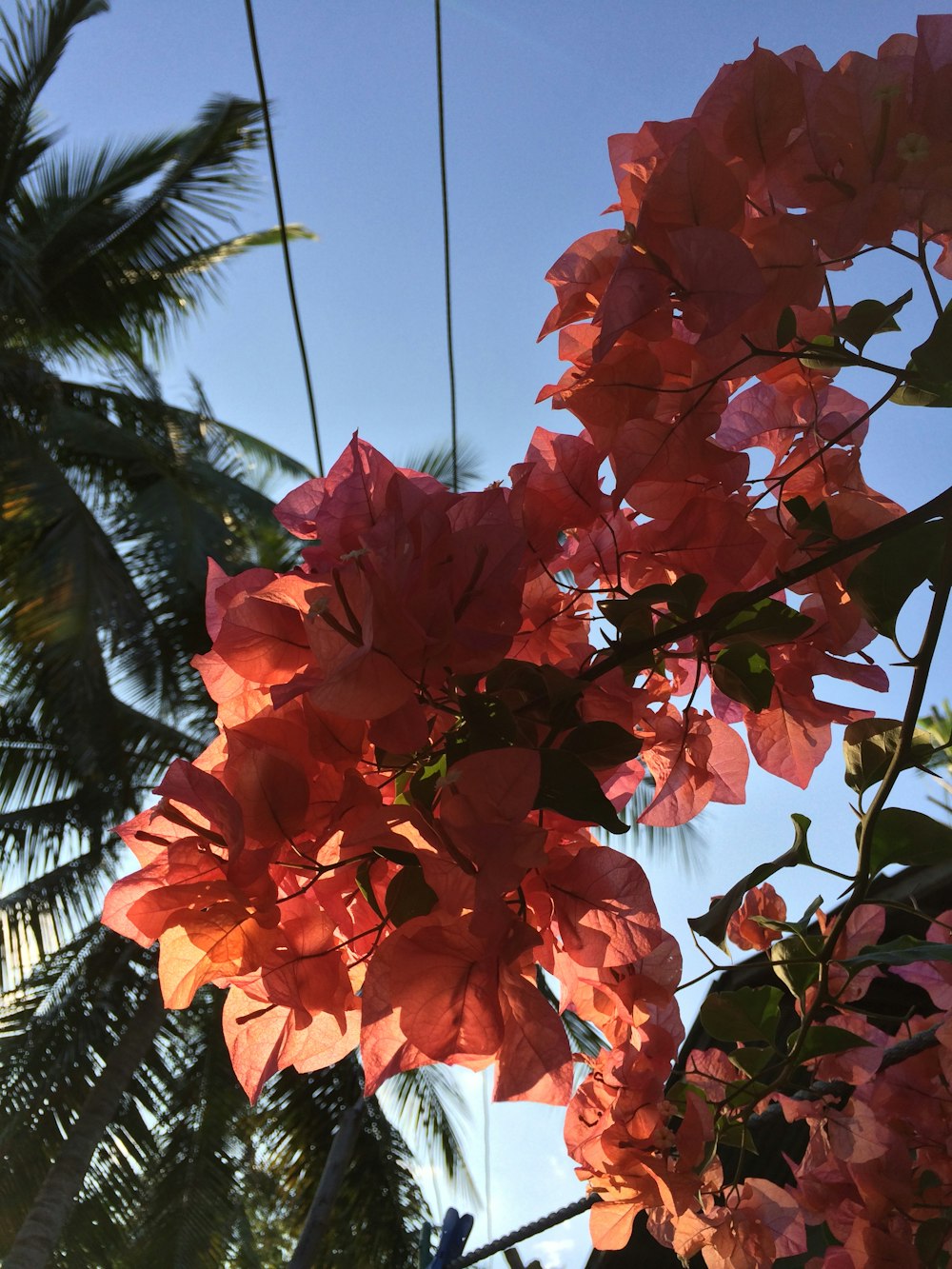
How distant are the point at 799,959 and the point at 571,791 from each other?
22 cm

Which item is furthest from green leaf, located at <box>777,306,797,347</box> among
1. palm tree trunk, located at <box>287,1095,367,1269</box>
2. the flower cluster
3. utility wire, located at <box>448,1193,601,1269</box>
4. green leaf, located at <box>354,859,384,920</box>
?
palm tree trunk, located at <box>287,1095,367,1269</box>

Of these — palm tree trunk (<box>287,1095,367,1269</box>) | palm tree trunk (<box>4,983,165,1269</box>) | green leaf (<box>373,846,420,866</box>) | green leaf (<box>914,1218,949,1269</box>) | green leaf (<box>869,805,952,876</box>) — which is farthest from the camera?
palm tree trunk (<box>4,983,165,1269</box>)

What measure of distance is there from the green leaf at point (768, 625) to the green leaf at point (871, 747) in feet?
0.24

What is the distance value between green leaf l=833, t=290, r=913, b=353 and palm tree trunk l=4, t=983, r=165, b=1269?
4.66 m

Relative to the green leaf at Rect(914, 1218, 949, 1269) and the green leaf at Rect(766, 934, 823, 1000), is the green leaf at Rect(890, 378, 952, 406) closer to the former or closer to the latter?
the green leaf at Rect(766, 934, 823, 1000)

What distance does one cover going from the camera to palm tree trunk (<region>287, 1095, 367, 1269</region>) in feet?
3.52

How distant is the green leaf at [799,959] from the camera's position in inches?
19.3

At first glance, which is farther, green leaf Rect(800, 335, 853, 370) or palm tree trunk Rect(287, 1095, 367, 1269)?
palm tree trunk Rect(287, 1095, 367, 1269)

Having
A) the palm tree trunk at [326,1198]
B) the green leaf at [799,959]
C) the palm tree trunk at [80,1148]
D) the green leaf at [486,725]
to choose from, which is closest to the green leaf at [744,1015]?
the green leaf at [799,959]

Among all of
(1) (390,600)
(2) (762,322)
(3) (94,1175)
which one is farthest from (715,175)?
→ (3) (94,1175)

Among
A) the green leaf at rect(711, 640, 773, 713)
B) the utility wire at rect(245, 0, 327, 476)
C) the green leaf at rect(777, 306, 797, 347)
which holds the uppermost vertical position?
the utility wire at rect(245, 0, 327, 476)

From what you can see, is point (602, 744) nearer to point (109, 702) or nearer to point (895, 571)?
point (895, 571)

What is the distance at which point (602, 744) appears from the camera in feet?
1.15

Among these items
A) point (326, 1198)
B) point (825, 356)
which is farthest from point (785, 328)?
point (326, 1198)
